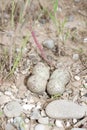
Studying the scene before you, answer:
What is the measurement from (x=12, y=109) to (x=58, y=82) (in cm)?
34

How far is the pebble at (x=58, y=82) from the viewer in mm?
2328

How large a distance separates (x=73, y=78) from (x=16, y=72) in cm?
39

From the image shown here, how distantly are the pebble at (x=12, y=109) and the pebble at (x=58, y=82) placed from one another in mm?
223

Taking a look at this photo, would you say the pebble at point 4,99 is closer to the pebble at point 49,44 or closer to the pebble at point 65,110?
the pebble at point 65,110

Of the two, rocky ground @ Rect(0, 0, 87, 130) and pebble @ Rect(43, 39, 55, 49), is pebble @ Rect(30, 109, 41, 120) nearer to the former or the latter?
rocky ground @ Rect(0, 0, 87, 130)

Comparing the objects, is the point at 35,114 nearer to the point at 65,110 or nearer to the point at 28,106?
the point at 28,106

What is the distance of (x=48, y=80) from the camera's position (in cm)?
241

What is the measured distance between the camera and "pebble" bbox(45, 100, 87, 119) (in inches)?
88.2

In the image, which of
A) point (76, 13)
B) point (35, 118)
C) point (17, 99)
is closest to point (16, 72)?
point (17, 99)

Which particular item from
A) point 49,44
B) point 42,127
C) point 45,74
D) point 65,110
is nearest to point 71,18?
point 49,44

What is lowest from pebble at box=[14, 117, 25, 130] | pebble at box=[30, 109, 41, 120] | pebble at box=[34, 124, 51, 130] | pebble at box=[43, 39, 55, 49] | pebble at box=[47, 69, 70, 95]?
pebble at box=[34, 124, 51, 130]

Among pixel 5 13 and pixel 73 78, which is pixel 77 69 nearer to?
pixel 73 78

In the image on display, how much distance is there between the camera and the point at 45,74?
95.0 inches

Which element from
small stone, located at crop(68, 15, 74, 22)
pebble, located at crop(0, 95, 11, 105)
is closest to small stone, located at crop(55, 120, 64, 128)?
pebble, located at crop(0, 95, 11, 105)
